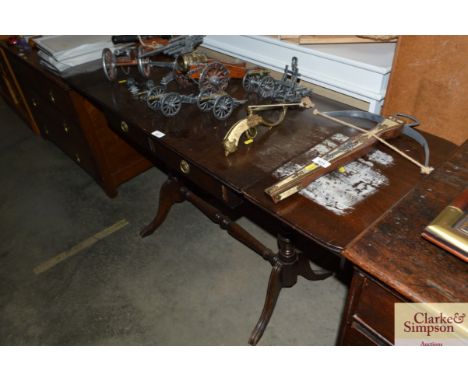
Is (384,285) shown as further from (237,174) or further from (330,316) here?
(330,316)

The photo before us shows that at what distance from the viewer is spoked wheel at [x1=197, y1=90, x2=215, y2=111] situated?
75.4 inches

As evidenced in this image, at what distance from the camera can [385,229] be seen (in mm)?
1169

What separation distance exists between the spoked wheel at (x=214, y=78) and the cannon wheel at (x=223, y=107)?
0.20 m

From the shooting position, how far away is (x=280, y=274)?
209 centimetres

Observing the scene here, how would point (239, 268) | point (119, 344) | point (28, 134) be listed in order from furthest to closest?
point (28, 134) < point (239, 268) < point (119, 344)

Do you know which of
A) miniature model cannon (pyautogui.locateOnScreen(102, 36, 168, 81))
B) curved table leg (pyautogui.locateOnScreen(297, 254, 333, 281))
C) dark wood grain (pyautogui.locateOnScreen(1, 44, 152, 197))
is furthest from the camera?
dark wood grain (pyautogui.locateOnScreen(1, 44, 152, 197))

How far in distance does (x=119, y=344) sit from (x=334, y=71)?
197 centimetres

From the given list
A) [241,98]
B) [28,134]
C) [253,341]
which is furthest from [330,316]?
[28,134]

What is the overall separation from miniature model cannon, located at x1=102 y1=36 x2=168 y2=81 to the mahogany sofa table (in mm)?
94

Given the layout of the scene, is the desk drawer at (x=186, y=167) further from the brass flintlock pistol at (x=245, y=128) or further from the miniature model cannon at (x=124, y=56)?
the miniature model cannon at (x=124, y=56)

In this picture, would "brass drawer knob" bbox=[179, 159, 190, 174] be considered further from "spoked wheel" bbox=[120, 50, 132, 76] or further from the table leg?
"spoked wheel" bbox=[120, 50, 132, 76]

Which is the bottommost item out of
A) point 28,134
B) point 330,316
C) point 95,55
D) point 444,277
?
point 330,316

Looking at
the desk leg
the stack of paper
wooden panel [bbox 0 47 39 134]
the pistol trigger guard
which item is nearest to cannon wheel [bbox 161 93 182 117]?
the pistol trigger guard

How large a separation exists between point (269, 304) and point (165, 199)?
108 centimetres
